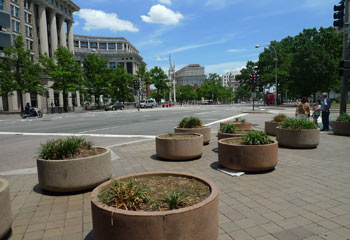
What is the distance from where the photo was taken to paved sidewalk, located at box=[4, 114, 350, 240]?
125 inches

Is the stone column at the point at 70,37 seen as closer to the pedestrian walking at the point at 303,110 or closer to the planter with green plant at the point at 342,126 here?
the pedestrian walking at the point at 303,110

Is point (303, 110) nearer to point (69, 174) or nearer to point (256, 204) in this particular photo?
point (256, 204)

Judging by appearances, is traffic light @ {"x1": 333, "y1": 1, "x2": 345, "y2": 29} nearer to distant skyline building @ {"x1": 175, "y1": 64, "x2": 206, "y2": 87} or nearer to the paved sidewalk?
the paved sidewalk

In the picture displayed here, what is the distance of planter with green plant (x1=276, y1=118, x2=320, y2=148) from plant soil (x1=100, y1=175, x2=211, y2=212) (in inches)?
219

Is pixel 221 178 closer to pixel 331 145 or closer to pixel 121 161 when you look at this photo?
pixel 121 161

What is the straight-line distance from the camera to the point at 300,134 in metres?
7.70

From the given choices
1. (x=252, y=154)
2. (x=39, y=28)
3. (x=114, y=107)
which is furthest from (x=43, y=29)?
(x=252, y=154)

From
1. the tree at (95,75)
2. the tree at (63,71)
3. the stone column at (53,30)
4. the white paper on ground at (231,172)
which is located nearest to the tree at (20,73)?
the tree at (63,71)

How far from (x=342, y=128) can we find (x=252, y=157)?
24.5 feet

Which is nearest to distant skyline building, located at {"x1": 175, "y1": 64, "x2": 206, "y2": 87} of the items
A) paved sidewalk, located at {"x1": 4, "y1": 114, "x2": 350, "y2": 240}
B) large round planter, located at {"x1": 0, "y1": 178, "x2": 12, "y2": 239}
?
paved sidewalk, located at {"x1": 4, "y1": 114, "x2": 350, "y2": 240}

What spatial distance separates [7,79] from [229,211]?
42.7 m

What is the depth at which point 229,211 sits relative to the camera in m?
3.69

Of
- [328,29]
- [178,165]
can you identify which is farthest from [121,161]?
[328,29]

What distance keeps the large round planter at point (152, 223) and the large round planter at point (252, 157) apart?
3.05m
